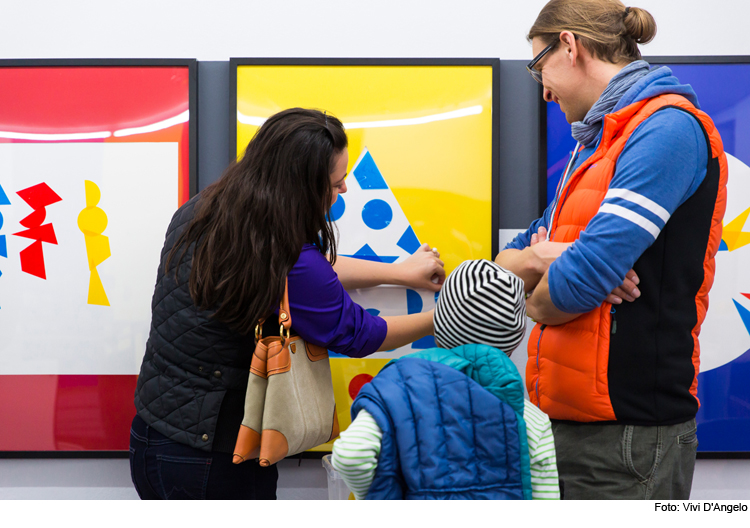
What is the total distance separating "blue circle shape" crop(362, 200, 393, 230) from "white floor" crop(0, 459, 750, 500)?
28.2 inches

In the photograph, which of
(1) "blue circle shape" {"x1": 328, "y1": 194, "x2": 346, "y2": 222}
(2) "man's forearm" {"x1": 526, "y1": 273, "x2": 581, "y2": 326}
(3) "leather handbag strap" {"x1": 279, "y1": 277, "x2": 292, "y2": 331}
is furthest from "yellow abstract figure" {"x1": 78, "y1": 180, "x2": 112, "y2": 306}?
(2) "man's forearm" {"x1": 526, "y1": 273, "x2": 581, "y2": 326}

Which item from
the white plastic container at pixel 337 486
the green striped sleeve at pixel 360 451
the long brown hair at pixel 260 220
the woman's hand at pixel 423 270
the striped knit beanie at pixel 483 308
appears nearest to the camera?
the green striped sleeve at pixel 360 451

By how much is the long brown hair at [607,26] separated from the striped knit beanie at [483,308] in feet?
1.78

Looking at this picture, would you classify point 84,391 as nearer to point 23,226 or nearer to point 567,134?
point 23,226

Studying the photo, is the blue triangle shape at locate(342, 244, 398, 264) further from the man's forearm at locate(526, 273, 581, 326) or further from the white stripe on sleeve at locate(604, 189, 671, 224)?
the white stripe on sleeve at locate(604, 189, 671, 224)

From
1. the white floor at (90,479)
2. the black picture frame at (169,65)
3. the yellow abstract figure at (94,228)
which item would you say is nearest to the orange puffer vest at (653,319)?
the white floor at (90,479)

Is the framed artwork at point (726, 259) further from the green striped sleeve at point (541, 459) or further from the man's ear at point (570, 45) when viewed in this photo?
the green striped sleeve at point (541, 459)

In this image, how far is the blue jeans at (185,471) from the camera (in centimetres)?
92

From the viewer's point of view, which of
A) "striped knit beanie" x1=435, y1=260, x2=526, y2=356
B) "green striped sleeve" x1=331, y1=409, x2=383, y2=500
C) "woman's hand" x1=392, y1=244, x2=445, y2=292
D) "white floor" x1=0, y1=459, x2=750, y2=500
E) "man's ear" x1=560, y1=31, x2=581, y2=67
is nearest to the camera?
"green striped sleeve" x1=331, y1=409, x2=383, y2=500

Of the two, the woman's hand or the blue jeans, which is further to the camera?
the woman's hand

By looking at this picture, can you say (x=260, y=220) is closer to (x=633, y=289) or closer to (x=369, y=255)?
(x=369, y=255)

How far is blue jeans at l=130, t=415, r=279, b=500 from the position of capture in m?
0.92

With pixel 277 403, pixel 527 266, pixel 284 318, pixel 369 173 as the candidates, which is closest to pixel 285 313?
pixel 284 318

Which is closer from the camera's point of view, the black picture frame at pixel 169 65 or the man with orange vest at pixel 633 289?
the man with orange vest at pixel 633 289
